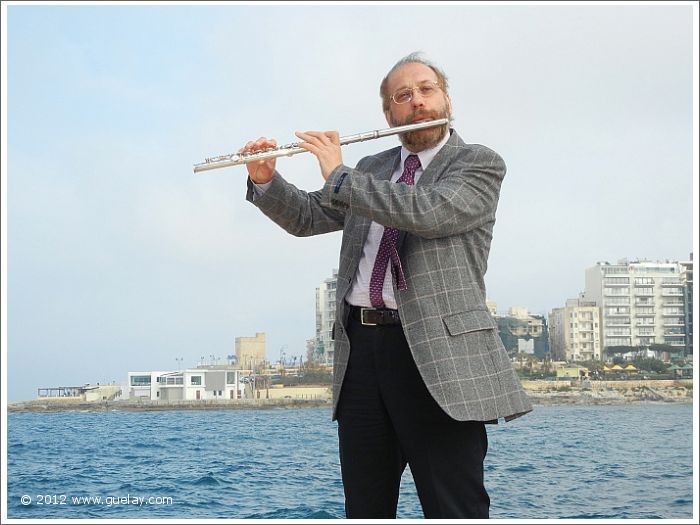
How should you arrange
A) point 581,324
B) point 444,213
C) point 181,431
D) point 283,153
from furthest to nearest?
point 581,324 < point 181,431 < point 283,153 < point 444,213

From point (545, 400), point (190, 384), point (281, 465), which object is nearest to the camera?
point (281, 465)

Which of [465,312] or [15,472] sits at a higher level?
[465,312]

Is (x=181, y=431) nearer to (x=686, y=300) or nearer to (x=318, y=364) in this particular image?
(x=318, y=364)

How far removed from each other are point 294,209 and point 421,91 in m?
0.47

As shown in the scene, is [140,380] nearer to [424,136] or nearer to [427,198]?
[424,136]

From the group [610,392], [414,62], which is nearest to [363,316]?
[414,62]

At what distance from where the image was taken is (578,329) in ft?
192

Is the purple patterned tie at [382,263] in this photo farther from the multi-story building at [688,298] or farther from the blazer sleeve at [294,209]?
the multi-story building at [688,298]

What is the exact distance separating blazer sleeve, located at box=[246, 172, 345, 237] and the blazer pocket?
50cm

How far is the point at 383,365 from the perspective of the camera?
6.04ft

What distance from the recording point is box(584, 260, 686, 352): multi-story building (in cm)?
5853

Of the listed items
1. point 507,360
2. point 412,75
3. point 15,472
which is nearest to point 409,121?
point 412,75

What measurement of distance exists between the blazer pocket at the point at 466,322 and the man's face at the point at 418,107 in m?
0.46

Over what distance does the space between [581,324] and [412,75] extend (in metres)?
59.1
